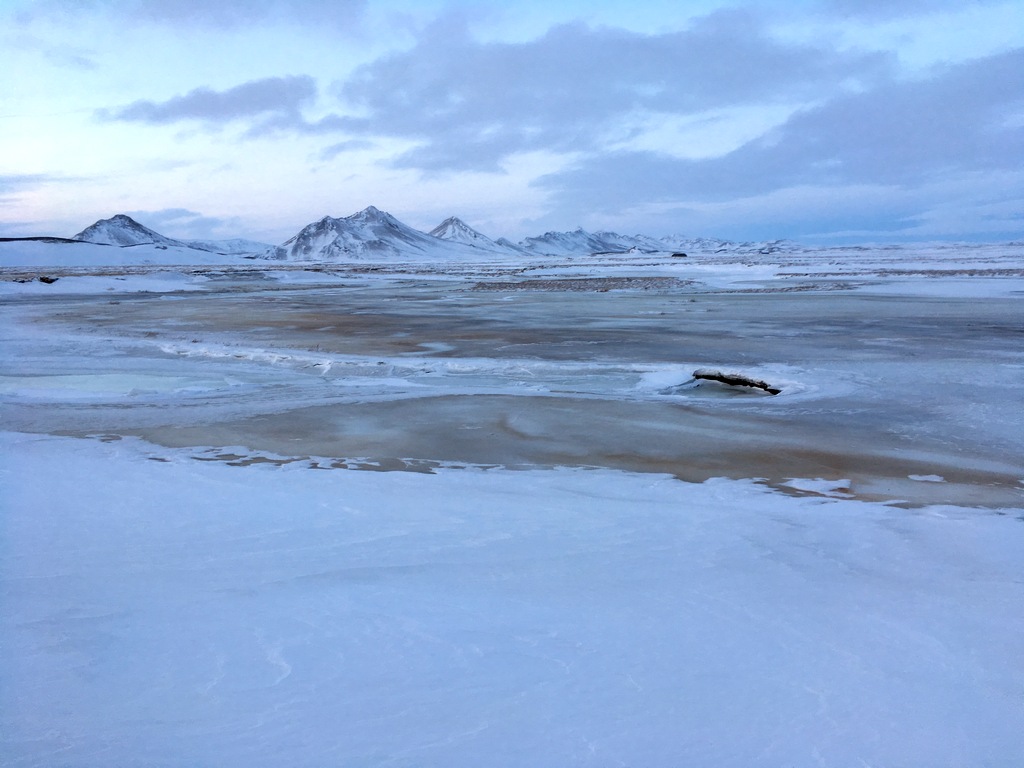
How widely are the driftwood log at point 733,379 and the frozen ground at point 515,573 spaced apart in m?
0.28

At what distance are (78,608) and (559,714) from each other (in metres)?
2.47

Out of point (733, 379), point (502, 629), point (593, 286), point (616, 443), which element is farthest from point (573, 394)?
point (593, 286)

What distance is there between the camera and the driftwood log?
34.1 ft

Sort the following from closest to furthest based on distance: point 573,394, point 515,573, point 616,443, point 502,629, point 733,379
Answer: point 502,629 < point 515,573 < point 616,443 < point 573,394 < point 733,379

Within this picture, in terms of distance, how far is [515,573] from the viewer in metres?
4.50

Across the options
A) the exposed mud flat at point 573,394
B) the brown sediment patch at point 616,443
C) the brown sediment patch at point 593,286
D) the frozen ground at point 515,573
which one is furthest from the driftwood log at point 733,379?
the brown sediment patch at point 593,286

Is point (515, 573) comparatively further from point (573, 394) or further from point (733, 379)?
point (733, 379)

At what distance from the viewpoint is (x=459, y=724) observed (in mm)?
3076

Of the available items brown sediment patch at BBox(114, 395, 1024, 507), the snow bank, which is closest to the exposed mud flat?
brown sediment patch at BBox(114, 395, 1024, 507)

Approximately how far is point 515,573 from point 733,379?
6.87 m

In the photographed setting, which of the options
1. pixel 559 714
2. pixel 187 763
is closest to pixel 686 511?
pixel 559 714

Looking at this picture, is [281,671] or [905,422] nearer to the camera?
[281,671]

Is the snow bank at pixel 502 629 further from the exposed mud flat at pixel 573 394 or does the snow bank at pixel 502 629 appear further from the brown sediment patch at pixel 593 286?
the brown sediment patch at pixel 593 286

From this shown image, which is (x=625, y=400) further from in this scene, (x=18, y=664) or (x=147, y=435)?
(x=18, y=664)
